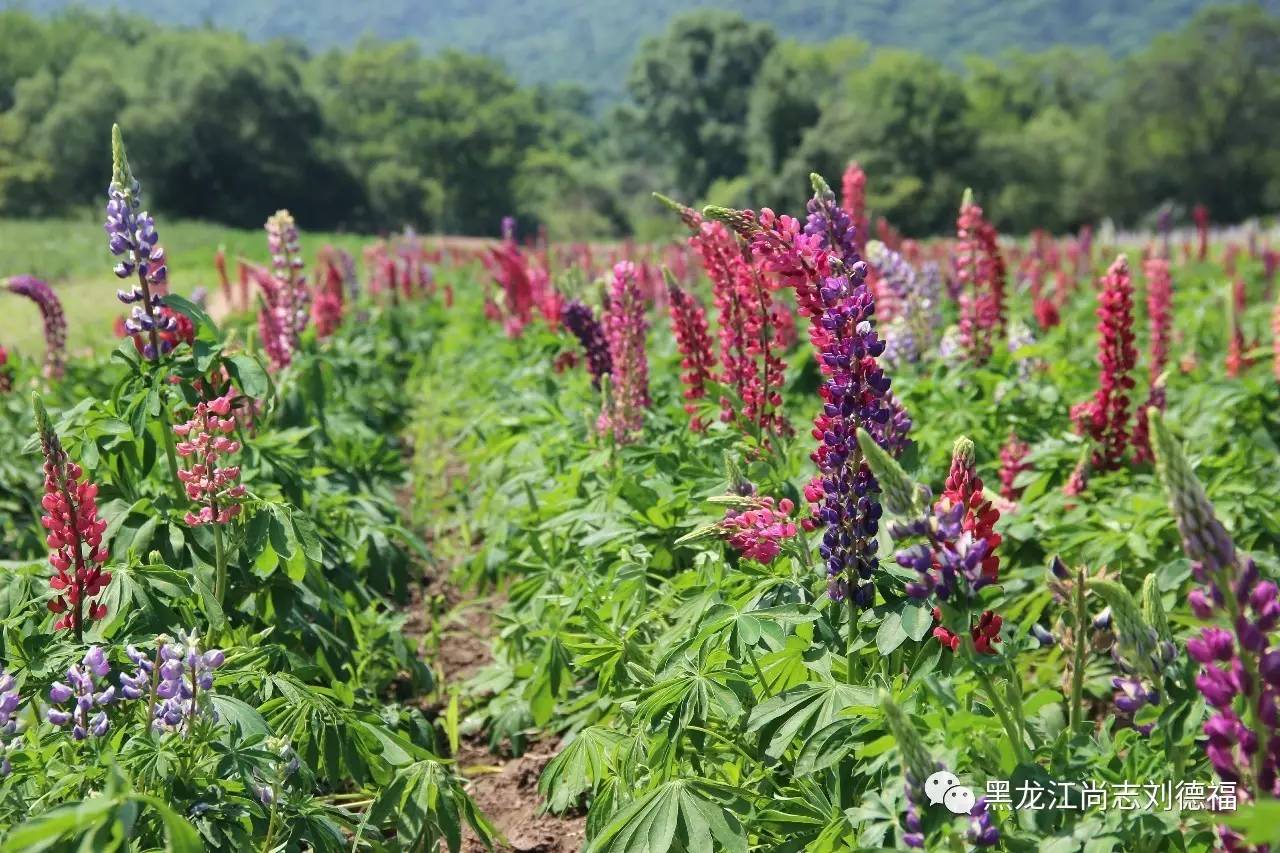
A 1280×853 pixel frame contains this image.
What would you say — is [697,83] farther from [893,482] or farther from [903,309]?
[893,482]

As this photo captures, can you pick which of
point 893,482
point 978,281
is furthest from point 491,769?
point 978,281

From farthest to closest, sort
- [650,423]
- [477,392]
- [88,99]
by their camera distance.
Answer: [88,99]
[477,392]
[650,423]

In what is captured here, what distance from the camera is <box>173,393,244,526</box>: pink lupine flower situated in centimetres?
349

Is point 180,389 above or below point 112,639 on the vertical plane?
above

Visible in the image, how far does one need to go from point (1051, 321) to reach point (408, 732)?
5.72 meters

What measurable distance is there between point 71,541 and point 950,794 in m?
2.37

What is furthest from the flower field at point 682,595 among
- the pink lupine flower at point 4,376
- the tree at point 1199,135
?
the tree at point 1199,135

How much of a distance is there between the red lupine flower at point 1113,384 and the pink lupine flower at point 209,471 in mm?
3507

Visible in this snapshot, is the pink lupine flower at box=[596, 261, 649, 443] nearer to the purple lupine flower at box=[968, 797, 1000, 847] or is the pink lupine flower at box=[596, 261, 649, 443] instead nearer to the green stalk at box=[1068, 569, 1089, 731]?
the green stalk at box=[1068, 569, 1089, 731]

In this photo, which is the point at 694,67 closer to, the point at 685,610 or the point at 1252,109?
the point at 1252,109

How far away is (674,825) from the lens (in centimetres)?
271

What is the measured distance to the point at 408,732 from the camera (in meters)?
4.21

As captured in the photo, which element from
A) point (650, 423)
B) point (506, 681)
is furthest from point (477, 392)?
point (506, 681)

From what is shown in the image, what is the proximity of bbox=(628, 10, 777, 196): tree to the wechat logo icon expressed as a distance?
77.9 m
